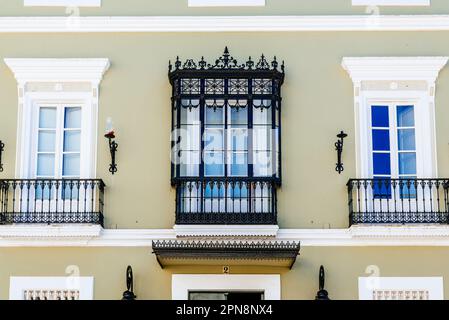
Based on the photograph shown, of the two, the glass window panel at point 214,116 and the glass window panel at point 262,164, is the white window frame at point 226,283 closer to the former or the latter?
the glass window panel at point 262,164

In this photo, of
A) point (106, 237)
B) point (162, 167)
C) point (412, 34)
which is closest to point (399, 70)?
point (412, 34)

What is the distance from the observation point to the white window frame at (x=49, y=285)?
1451 centimetres

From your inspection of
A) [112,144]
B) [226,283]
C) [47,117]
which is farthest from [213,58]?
[226,283]

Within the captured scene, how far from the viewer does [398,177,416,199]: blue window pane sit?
14.7 metres

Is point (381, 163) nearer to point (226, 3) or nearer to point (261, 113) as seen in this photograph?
point (261, 113)

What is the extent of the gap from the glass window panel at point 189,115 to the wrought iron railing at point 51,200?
1.60m

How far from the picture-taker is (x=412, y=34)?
1523 centimetres

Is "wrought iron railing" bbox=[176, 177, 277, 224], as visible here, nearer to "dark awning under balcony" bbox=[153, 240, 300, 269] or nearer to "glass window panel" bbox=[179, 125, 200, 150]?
"dark awning under balcony" bbox=[153, 240, 300, 269]

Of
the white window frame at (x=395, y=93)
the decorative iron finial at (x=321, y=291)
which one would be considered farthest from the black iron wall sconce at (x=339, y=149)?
the decorative iron finial at (x=321, y=291)

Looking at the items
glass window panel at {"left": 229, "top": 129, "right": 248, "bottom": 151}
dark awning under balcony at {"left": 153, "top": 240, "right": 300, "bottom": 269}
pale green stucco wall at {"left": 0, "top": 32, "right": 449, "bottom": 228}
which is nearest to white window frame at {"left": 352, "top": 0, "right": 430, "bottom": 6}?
pale green stucco wall at {"left": 0, "top": 32, "right": 449, "bottom": 228}

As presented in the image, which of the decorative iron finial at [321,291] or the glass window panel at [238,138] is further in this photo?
the glass window panel at [238,138]

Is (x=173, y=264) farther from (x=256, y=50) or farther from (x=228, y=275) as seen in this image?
(x=256, y=50)

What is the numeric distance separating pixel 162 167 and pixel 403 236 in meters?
3.80

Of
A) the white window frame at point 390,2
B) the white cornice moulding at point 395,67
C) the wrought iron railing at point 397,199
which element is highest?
the white window frame at point 390,2
